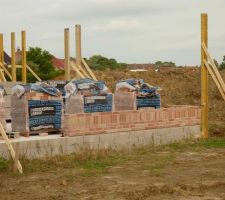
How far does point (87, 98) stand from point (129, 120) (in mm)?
1006

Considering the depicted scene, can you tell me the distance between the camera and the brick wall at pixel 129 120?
9852 millimetres

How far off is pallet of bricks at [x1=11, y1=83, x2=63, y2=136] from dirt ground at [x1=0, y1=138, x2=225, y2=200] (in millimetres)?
1669

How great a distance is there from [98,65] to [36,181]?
138ft

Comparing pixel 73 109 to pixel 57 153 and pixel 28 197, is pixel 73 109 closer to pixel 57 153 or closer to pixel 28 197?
pixel 57 153

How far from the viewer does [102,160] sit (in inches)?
352

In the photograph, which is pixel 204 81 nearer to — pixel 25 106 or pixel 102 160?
pixel 102 160

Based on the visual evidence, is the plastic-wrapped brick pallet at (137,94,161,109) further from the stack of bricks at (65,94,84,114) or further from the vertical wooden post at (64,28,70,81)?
the vertical wooden post at (64,28,70,81)

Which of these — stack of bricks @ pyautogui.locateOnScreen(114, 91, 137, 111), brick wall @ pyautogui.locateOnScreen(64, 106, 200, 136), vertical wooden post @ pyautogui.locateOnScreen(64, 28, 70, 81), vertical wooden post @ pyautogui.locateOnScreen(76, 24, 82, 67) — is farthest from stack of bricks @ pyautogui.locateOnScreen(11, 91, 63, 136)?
vertical wooden post @ pyautogui.locateOnScreen(64, 28, 70, 81)

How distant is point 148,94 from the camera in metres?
11.9

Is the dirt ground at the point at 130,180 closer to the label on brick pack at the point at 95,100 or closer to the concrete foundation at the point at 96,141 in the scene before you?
the concrete foundation at the point at 96,141

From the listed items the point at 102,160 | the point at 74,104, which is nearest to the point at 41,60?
the point at 74,104

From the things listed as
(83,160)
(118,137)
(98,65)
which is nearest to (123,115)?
(118,137)

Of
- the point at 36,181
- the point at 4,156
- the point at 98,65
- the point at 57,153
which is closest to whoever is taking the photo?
the point at 36,181

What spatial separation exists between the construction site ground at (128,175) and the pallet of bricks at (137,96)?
1.38 m
